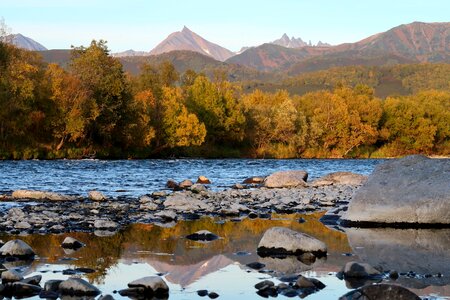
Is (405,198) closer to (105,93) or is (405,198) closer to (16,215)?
(16,215)

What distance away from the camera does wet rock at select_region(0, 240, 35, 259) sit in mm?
9734

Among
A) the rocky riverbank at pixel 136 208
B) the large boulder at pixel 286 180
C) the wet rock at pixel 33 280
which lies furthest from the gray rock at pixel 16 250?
the large boulder at pixel 286 180

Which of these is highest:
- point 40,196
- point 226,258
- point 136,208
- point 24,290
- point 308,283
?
point 24,290

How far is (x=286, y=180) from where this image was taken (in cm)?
3102

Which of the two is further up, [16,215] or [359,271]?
[359,271]

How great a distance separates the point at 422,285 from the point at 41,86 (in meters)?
59.6

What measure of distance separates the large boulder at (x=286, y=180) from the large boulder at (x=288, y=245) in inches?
763

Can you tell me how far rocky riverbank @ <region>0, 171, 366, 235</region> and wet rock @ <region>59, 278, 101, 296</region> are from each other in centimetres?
516

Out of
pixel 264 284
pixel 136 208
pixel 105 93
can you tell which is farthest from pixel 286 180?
pixel 105 93

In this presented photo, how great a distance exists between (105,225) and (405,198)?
6695 mm

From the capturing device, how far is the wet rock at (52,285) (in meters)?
7.54

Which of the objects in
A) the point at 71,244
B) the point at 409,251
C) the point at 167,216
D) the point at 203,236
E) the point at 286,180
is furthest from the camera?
the point at 286,180

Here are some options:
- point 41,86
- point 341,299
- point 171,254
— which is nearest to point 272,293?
point 341,299

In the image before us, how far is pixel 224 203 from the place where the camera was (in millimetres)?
19156
